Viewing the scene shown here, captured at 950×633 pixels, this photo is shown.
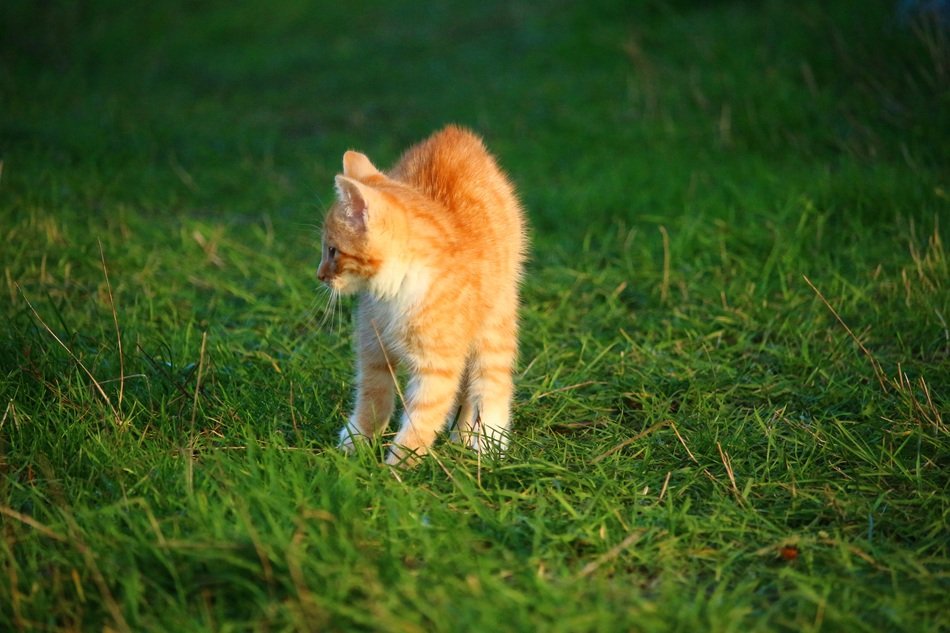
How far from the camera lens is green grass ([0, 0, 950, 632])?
2391mm

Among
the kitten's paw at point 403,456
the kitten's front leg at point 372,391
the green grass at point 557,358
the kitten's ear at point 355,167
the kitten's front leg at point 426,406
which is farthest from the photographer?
the kitten's ear at point 355,167

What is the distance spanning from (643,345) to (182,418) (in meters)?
1.86

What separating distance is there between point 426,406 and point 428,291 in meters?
0.38

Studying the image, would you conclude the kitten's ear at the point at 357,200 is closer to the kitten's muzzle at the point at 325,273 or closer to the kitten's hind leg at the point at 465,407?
the kitten's muzzle at the point at 325,273

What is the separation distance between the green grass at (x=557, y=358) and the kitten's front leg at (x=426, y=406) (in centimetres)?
10

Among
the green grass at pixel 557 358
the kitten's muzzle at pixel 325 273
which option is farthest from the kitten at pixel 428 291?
the green grass at pixel 557 358

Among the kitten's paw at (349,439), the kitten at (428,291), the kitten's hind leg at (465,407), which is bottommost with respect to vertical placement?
the kitten's hind leg at (465,407)

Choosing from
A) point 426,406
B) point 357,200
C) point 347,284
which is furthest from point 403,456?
point 357,200

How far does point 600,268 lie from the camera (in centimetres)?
500

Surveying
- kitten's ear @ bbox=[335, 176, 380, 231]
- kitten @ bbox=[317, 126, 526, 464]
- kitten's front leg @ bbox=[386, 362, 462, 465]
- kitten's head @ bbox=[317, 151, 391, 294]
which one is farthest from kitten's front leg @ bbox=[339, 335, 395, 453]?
kitten's ear @ bbox=[335, 176, 380, 231]

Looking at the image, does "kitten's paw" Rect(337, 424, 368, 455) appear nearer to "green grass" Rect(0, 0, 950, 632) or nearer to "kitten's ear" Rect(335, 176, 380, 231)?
"green grass" Rect(0, 0, 950, 632)

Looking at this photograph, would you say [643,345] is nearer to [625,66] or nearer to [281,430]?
[281,430]

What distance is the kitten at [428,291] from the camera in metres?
3.18

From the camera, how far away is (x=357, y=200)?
3.12m
